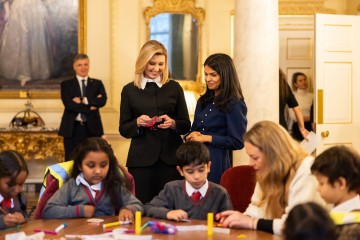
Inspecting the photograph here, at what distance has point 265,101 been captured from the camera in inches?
309

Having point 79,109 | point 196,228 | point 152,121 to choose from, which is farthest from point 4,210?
point 79,109

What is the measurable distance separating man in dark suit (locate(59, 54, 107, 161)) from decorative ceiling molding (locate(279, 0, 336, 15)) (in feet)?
10.7

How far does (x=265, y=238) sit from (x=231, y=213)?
0.34 meters

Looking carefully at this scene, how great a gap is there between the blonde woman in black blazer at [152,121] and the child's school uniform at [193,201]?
88 centimetres

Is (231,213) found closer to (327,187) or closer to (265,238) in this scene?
(265,238)

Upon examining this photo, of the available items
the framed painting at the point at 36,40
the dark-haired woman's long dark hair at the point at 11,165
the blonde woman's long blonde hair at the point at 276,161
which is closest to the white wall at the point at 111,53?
the framed painting at the point at 36,40

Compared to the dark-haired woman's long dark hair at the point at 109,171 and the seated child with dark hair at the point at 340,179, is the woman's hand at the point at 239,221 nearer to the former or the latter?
the seated child with dark hair at the point at 340,179

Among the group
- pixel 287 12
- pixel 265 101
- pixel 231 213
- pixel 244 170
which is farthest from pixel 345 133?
pixel 231 213

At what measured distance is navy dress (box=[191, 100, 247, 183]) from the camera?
532 centimetres

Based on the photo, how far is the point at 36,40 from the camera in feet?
36.1

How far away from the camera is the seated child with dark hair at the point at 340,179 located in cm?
350

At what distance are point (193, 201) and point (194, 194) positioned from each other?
0.05 metres

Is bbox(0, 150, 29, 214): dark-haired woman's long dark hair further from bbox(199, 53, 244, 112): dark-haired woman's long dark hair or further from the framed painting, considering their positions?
the framed painting

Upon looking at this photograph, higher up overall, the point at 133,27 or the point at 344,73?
the point at 133,27
